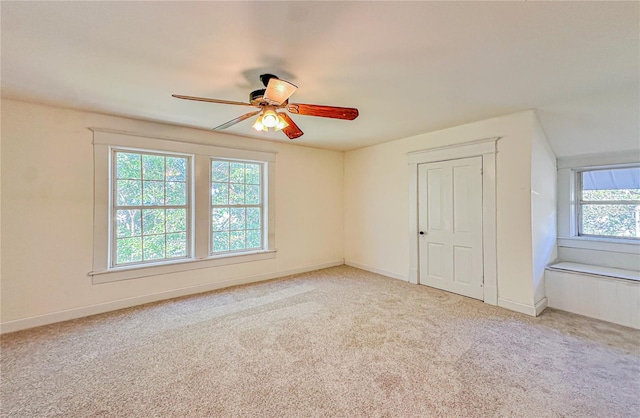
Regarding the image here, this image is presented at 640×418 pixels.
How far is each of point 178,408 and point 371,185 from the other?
415 cm

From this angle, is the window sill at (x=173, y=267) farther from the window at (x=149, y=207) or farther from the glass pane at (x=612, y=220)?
the glass pane at (x=612, y=220)

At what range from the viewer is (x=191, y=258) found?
390 cm

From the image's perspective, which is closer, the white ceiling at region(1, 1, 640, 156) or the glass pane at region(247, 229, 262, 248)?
the white ceiling at region(1, 1, 640, 156)

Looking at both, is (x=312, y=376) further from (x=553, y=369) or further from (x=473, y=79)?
(x=473, y=79)

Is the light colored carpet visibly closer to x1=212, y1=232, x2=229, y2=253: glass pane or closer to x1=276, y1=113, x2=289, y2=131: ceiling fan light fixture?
x1=212, y1=232, x2=229, y2=253: glass pane

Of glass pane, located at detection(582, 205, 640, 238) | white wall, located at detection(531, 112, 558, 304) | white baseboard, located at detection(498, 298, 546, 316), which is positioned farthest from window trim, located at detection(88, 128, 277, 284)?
glass pane, located at detection(582, 205, 640, 238)

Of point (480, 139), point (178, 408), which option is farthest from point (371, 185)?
point (178, 408)

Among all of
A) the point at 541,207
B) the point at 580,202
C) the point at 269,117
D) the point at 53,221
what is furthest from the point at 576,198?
the point at 53,221

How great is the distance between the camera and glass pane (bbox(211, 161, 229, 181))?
416cm

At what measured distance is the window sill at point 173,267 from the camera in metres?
3.27

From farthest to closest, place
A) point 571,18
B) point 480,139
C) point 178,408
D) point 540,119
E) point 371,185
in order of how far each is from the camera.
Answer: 1. point 371,185
2. point 480,139
3. point 540,119
4. point 178,408
5. point 571,18

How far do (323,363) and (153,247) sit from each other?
2835mm

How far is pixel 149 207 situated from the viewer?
3617mm

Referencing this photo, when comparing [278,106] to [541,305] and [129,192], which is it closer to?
[129,192]
